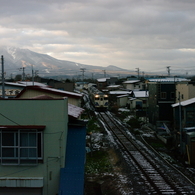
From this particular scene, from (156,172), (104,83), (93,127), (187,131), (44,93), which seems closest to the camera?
(156,172)

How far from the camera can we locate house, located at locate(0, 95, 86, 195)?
7.10 m

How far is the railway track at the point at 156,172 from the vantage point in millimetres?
9656

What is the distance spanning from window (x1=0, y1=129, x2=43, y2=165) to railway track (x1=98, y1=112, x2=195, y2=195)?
449 cm

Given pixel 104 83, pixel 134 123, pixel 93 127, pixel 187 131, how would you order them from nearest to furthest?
pixel 187 131, pixel 93 127, pixel 134 123, pixel 104 83

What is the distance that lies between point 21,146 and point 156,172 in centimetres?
654

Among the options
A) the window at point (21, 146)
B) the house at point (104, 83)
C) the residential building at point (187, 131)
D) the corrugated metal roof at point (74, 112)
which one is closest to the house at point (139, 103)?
the residential building at point (187, 131)

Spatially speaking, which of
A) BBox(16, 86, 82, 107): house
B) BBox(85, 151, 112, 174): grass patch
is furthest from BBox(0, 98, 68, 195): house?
BBox(16, 86, 82, 107): house

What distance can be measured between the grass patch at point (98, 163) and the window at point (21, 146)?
5014 millimetres

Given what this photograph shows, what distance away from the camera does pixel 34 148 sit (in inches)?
279

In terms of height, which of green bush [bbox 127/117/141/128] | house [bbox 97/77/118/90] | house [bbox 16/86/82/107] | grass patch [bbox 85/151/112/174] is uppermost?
house [bbox 97/77/118/90]

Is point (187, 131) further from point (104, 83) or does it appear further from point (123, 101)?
point (104, 83)

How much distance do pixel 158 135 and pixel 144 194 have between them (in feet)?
34.8

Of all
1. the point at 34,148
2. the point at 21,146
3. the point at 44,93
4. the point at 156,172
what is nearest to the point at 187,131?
the point at 156,172

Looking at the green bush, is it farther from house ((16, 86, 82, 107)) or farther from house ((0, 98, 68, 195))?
house ((0, 98, 68, 195))
